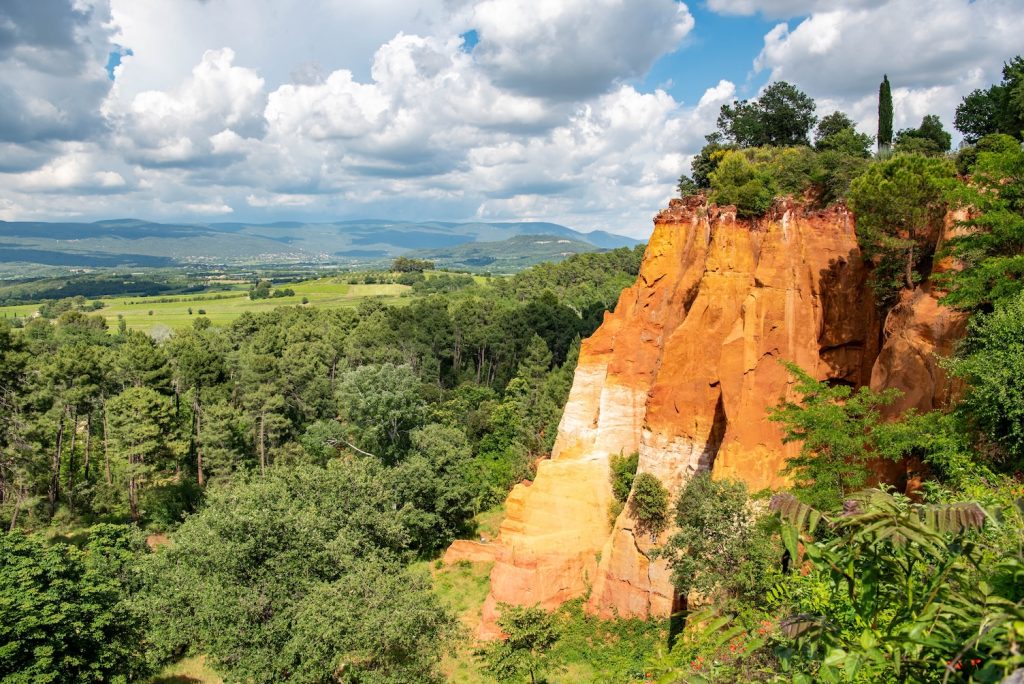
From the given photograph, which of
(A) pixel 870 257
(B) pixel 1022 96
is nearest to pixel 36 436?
(A) pixel 870 257

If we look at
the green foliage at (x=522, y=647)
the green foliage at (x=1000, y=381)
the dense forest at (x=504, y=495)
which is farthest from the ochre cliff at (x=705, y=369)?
the green foliage at (x=522, y=647)

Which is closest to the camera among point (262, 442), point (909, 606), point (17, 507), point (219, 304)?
point (909, 606)

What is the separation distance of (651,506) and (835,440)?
8007mm

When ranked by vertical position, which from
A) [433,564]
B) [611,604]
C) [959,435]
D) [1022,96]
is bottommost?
[433,564]

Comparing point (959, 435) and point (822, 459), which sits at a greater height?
point (959, 435)

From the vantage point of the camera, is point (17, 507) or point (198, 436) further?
point (198, 436)

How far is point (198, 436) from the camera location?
48000mm

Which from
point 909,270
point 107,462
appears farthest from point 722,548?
point 107,462

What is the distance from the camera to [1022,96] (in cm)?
3136

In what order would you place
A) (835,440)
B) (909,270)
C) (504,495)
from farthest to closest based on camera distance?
(504,495), (909,270), (835,440)

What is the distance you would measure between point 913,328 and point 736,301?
20.5ft

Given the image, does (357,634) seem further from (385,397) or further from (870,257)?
(385,397)

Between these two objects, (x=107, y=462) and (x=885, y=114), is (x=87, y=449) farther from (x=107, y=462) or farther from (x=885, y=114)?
(x=885, y=114)

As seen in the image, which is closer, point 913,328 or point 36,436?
point 913,328
